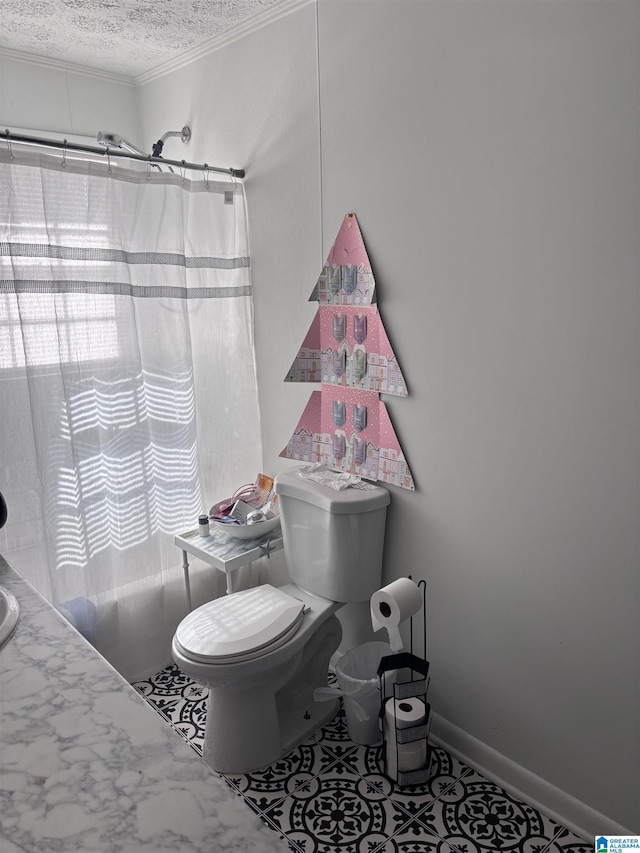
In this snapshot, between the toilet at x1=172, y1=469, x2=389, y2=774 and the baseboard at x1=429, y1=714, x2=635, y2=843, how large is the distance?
427 mm

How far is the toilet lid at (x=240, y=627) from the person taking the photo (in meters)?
1.95

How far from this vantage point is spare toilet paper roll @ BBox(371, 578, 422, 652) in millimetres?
1907

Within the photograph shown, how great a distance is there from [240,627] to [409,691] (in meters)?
0.56

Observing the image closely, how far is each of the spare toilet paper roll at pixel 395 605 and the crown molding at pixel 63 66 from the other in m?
2.51

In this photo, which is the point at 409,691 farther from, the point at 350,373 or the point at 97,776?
the point at 97,776

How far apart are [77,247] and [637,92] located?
5.68 ft

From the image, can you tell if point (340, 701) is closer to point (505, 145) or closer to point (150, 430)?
point (150, 430)

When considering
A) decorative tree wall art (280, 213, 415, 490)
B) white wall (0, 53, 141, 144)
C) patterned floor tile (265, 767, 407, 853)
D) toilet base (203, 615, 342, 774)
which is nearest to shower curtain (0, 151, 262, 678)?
decorative tree wall art (280, 213, 415, 490)

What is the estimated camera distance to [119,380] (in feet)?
7.79

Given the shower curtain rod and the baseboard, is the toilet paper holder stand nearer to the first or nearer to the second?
the baseboard

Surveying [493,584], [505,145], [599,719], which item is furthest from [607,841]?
[505,145]

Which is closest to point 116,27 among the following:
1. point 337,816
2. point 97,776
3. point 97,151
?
point 97,151

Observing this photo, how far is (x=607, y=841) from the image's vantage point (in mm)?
1739

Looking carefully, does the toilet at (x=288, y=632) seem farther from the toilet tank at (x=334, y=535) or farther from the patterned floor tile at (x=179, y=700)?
the patterned floor tile at (x=179, y=700)
